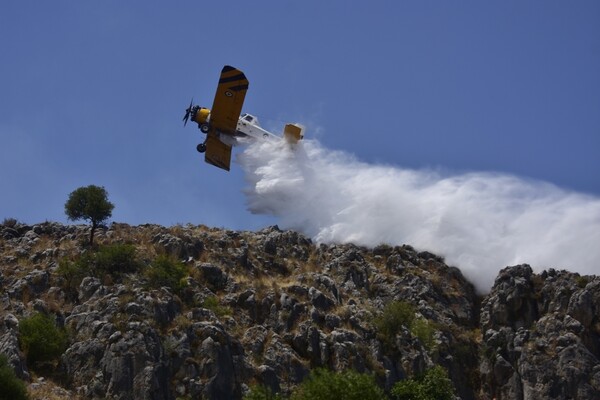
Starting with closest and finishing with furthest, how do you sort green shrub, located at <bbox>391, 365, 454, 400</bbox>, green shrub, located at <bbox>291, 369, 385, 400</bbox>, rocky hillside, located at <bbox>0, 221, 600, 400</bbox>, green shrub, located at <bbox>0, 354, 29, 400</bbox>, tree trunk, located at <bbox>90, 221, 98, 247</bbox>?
green shrub, located at <bbox>291, 369, 385, 400</bbox> < green shrub, located at <bbox>0, 354, 29, 400</bbox> < rocky hillside, located at <bbox>0, 221, 600, 400</bbox> < green shrub, located at <bbox>391, 365, 454, 400</bbox> < tree trunk, located at <bbox>90, 221, 98, 247</bbox>

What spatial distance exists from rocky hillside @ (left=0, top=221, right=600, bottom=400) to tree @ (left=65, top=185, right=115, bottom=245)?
89 cm

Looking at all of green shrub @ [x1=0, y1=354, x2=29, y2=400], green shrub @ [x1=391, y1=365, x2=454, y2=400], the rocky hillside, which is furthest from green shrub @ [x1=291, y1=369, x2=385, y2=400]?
green shrub @ [x1=0, y1=354, x2=29, y2=400]

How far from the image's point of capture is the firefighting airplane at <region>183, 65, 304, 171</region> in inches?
2491

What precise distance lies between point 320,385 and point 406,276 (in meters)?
23.4

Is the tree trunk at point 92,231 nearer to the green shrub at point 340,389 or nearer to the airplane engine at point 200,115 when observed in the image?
the airplane engine at point 200,115

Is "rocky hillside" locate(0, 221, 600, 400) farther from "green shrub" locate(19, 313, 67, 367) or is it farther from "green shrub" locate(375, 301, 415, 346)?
"green shrub" locate(19, 313, 67, 367)

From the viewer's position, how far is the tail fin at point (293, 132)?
225 ft

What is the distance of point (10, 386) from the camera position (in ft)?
143

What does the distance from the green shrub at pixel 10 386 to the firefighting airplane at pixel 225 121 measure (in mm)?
24577

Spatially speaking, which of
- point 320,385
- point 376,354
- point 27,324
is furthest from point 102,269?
point 320,385

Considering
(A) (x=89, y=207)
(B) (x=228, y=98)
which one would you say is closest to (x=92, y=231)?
(A) (x=89, y=207)

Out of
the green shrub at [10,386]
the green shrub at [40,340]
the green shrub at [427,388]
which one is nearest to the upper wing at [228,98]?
the green shrub at [40,340]

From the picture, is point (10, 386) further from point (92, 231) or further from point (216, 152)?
point (216, 152)

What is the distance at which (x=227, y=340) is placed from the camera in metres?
52.7
